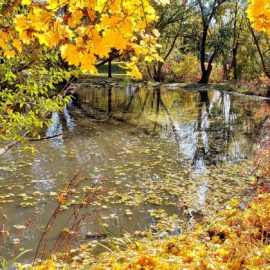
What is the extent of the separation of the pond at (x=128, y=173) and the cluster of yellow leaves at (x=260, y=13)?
74.5 inches

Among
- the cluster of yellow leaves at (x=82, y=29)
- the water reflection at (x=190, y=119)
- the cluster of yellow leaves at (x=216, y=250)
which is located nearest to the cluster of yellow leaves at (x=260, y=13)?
the cluster of yellow leaves at (x=82, y=29)

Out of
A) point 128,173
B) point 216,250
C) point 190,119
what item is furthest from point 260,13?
point 190,119

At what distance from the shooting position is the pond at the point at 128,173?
19.0 ft

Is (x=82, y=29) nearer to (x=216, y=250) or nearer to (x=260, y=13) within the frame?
(x=260, y=13)

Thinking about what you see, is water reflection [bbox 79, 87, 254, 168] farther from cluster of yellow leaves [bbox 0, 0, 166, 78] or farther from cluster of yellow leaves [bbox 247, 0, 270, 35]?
cluster of yellow leaves [bbox 0, 0, 166, 78]

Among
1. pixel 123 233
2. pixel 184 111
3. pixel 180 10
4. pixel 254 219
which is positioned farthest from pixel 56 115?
pixel 180 10

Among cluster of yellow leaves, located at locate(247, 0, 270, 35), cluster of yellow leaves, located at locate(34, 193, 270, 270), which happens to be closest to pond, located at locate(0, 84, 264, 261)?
cluster of yellow leaves, located at locate(34, 193, 270, 270)

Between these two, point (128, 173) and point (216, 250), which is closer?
point (216, 250)

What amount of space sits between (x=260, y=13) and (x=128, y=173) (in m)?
5.95

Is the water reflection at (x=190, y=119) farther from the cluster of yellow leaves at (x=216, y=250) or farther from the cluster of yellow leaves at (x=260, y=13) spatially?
the cluster of yellow leaves at (x=260, y=13)

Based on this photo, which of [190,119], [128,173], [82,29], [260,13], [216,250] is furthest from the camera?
[190,119]

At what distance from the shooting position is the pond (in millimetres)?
5801

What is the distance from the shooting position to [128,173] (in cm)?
834

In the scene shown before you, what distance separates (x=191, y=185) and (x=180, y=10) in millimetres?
27442
